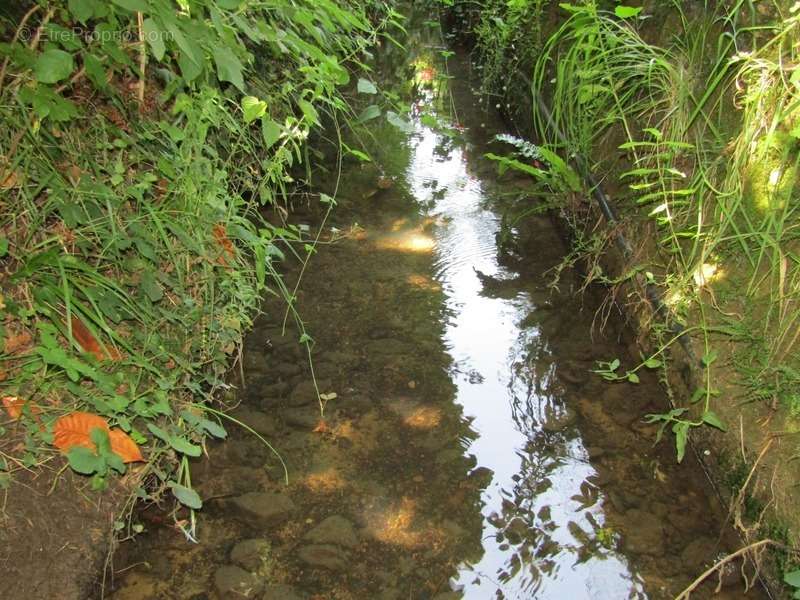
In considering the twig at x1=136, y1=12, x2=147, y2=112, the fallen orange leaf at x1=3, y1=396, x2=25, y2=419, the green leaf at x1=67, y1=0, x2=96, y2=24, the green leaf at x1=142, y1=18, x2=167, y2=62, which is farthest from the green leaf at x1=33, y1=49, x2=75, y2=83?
the fallen orange leaf at x1=3, y1=396, x2=25, y2=419

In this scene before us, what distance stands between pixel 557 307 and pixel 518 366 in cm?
47

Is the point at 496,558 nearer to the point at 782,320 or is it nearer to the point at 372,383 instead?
the point at 372,383

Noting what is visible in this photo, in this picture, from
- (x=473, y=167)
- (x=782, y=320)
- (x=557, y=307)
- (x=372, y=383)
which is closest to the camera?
(x=782, y=320)

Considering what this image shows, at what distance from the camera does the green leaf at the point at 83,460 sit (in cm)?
155

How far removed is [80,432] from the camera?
1.68 metres

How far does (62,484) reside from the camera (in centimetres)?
167

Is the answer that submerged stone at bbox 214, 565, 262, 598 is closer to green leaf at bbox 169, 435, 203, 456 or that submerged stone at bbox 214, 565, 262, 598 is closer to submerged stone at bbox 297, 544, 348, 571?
submerged stone at bbox 297, 544, 348, 571

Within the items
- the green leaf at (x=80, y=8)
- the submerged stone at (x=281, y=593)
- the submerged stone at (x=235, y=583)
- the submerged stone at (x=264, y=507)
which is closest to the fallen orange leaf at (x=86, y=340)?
the submerged stone at (x=264, y=507)

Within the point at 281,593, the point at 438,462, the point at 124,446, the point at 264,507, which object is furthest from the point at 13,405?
the point at 438,462

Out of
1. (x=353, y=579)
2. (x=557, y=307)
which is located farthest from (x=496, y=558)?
(x=557, y=307)

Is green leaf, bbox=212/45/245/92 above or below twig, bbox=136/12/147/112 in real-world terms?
above

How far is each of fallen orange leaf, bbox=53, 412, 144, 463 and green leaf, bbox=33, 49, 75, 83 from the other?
86 cm

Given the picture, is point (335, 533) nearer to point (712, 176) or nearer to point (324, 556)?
point (324, 556)
